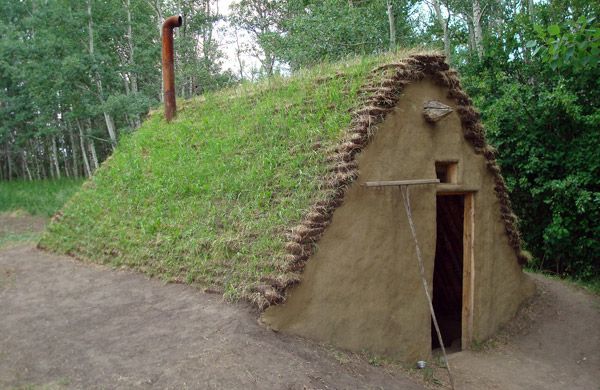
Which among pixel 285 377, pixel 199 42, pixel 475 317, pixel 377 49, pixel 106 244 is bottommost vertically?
pixel 475 317


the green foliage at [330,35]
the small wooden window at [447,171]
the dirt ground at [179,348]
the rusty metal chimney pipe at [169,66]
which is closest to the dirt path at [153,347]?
the dirt ground at [179,348]

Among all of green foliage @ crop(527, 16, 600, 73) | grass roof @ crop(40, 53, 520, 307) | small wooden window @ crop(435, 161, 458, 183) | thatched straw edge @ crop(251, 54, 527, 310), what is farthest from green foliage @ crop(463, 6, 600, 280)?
green foliage @ crop(527, 16, 600, 73)

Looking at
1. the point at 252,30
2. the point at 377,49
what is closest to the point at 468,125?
the point at 377,49

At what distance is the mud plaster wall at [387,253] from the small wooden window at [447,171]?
72 mm

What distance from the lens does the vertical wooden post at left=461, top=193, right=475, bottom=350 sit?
754 centimetres

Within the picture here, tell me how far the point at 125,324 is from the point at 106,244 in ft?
8.63

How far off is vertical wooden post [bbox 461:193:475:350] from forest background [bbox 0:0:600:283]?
2.34 metres

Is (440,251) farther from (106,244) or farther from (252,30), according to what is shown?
(252,30)

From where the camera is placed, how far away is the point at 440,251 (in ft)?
29.7

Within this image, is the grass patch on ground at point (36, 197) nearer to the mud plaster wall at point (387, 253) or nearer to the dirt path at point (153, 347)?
the dirt path at point (153, 347)

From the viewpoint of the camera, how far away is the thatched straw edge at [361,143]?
5.36 metres

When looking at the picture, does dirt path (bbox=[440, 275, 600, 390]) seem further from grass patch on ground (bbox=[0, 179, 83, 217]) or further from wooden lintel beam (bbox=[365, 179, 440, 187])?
grass patch on ground (bbox=[0, 179, 83, 217])

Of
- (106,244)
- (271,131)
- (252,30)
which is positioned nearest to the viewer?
(271,131)

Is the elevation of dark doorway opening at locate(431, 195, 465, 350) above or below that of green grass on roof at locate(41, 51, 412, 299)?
below
